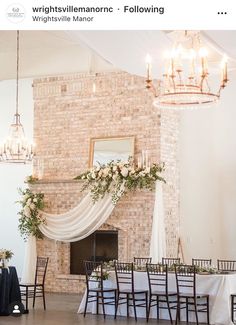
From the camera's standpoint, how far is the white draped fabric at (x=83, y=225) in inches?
488

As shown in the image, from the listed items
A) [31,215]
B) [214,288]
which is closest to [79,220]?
[31,215]

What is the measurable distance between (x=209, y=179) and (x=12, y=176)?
4.68m

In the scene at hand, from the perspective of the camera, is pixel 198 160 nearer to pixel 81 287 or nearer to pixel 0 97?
pixel 81 287

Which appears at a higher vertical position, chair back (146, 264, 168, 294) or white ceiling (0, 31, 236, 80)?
white ceiling (0, 31, 236, 80)

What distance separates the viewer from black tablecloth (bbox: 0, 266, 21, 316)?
10430mm

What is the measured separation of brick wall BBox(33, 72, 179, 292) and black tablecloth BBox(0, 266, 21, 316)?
2.90 meters

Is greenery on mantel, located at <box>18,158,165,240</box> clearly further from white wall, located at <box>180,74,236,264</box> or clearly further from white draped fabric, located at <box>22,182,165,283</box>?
white wall, located at <box>180,74,236,264</box>

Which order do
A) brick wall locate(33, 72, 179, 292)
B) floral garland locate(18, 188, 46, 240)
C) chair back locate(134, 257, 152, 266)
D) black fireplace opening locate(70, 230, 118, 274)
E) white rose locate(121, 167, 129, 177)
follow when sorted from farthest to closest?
floral garland locate(18, 188, 46, 240) < black fireplace opening locate(70, 230, 118, 274) < brick wall locate(33, 72, 179, 292) < white rose locate(121, 167, 129, 177) < chair back locate(134, 257, 152, 266)

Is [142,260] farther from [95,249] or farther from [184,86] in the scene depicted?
[184,86]

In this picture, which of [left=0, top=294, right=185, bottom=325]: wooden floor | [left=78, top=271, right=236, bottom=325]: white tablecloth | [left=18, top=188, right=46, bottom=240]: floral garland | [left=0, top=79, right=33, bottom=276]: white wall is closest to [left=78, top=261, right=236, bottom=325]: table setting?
[left=78, top=271, right=236, bottom=325]: white tablecloth

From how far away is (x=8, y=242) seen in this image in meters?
15.1

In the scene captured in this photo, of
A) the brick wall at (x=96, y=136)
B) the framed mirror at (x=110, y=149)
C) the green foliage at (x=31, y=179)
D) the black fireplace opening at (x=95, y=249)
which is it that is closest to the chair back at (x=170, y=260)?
the brick wall at (x=96, y=136)
